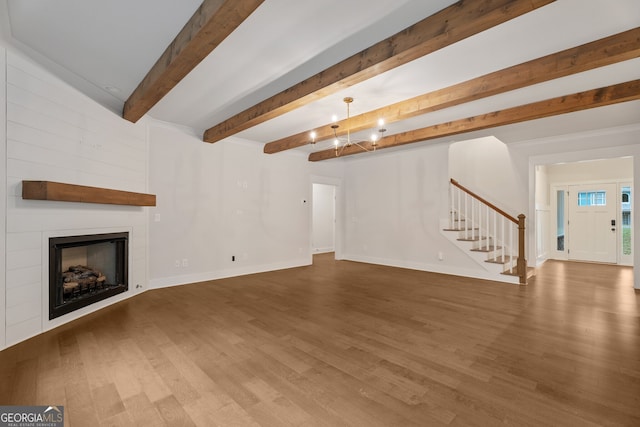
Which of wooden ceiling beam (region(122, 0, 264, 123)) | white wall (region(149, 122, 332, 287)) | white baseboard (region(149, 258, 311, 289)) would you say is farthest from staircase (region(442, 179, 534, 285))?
wooden ceiling beam (region(122, 0, 264, 123))

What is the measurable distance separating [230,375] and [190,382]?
27cm

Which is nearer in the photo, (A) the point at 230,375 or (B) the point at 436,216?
(A) the point at 230,375

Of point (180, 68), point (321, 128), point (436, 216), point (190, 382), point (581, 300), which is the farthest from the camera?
point (436, 216)

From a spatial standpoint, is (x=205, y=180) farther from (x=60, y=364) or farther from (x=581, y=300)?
(x=581, y=300)

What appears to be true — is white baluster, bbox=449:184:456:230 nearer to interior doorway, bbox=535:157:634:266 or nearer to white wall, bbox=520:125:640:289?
white wall, bbox=520:125:640:289

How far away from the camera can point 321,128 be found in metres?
4.95

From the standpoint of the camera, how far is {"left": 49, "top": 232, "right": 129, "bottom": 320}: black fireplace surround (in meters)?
3.08

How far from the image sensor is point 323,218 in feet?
30.8

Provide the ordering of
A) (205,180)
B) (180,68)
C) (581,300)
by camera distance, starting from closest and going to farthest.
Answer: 1. (180,68)
2. (581,300)
3. (205,180)

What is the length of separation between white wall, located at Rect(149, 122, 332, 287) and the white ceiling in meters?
1.31

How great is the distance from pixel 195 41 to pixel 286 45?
78cm

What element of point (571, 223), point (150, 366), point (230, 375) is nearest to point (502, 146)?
point (571, 223)

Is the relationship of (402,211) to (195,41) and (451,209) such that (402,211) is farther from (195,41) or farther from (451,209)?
(195,41)
